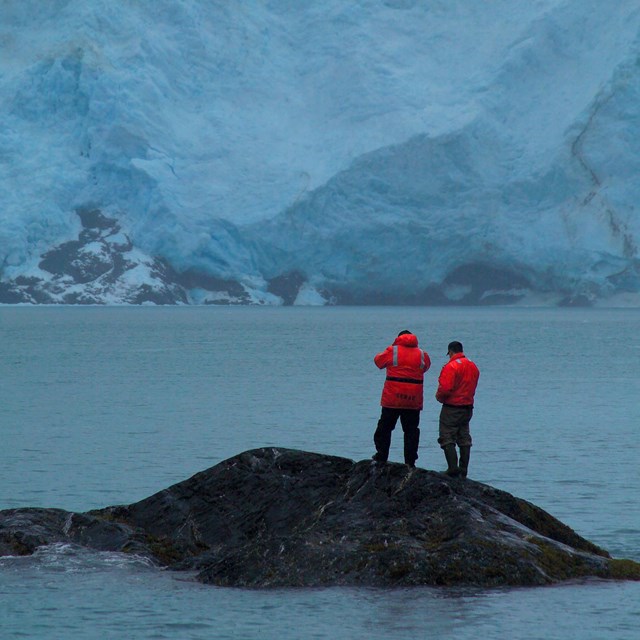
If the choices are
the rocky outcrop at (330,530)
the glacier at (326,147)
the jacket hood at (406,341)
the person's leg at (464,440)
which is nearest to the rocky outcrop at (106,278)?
the glacier at (326,147)

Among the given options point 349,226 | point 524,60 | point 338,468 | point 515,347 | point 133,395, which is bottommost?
point 338,468

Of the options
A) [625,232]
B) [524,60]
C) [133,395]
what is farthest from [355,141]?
[133,395]

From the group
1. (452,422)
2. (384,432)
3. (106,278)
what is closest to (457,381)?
(452,422)

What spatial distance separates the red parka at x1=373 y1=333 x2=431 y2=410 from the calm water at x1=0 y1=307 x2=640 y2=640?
4.36 ft

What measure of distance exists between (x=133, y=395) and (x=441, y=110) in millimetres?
30393

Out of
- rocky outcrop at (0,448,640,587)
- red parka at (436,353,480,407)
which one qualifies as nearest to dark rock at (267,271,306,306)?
rocky outcrop at (0,448,640,587)

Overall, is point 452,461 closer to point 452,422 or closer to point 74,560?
point 452,422

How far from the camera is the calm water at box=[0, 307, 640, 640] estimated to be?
7.25 meters

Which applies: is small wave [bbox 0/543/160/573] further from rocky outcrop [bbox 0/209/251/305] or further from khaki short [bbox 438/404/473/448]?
rocky outcrop [bbox 0/209/251/305]

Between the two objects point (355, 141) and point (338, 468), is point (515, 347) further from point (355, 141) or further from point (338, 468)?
point (338, 468)

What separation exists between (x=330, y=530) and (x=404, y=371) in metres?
1.16

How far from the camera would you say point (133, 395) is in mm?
23391

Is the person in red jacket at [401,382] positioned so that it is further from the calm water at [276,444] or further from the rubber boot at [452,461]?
the calm water at [276,444]

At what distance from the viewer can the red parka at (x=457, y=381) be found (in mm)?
→ 8430
